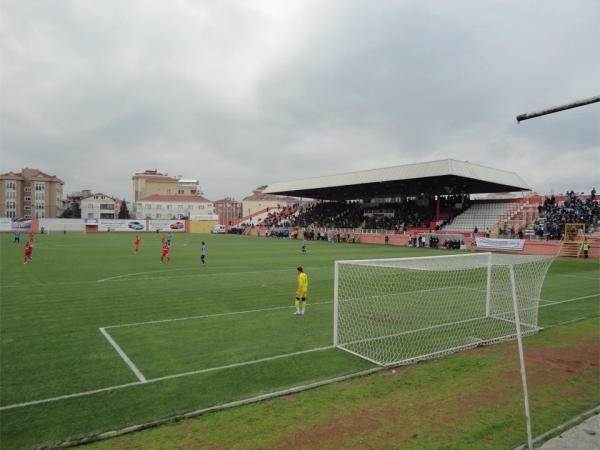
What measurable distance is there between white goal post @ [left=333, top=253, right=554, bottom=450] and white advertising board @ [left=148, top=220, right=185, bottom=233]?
62.3 metres

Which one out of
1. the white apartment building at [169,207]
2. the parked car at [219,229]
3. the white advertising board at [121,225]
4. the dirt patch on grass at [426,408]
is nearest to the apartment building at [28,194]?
the white apartment building at [169,207]

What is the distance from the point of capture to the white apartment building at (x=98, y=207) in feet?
327

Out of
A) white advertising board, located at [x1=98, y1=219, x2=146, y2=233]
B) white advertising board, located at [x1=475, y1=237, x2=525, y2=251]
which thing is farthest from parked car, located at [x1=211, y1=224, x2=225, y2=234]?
white advertising board, located at [x1=475, y1=237, x2=525, y2=251]

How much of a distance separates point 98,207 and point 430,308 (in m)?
104

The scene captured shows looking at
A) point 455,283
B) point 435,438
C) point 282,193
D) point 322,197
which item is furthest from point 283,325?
point 322,197

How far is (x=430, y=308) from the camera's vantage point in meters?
12.7

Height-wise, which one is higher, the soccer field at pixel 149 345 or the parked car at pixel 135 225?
the parked car at pixel 135 225

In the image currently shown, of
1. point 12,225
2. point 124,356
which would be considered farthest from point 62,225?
point 124,356

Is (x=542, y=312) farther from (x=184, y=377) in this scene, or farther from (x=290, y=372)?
(x=184, y=377)

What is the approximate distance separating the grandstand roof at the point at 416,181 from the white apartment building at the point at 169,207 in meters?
43.3

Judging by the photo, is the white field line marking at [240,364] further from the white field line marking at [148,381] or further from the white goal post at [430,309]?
the white goal post at [430,309]

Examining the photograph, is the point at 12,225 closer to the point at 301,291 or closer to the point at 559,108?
the point at 301,291

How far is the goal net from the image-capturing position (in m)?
9.03

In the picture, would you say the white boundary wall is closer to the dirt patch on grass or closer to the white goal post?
the white goal post
